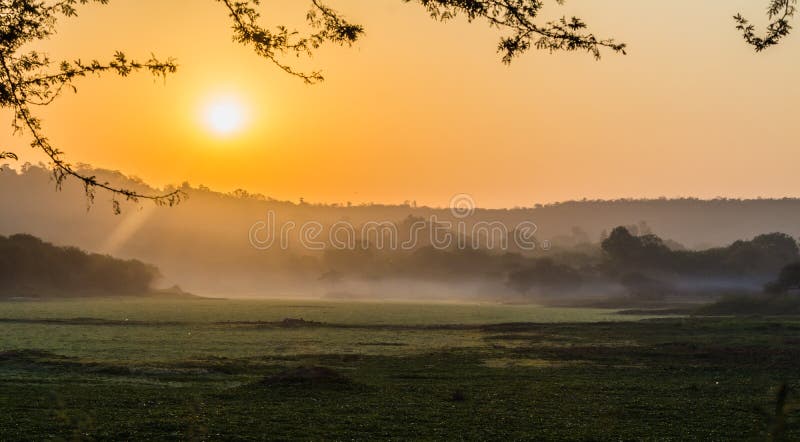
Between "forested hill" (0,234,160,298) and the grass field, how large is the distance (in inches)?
4404

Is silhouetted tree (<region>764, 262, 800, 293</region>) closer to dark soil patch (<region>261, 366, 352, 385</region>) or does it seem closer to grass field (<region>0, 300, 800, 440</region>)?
grass field (<region>0, 300, 800, 440</region>)

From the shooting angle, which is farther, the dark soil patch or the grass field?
the dark soil patch

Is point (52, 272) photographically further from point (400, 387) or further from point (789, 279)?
point (400, 387)

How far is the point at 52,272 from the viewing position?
583 ft

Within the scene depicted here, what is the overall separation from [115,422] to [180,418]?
1.71 meters

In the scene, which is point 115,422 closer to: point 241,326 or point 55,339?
point 55,339

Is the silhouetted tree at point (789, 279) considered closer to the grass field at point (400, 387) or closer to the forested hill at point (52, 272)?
the grass field at point (400, 387)

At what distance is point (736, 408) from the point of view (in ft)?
88.6

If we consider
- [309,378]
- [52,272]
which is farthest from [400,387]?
[52,272]

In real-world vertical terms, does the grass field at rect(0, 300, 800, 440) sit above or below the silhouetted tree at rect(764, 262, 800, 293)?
below

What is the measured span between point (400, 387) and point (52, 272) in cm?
16064

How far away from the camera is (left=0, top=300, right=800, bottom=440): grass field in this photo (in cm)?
2317

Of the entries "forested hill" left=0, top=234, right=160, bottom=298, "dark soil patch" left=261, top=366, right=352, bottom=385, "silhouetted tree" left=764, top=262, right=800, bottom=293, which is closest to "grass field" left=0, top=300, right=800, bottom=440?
"dark soil patch" left=261, top=366, right=352, bottom=385

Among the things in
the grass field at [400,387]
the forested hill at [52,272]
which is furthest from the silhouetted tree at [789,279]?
the forested hill at [52,272]
